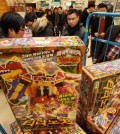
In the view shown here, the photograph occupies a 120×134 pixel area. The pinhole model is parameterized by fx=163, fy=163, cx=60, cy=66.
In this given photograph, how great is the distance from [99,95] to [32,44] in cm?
48

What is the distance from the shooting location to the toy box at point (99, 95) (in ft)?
2.84

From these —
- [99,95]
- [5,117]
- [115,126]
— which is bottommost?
[5,117]

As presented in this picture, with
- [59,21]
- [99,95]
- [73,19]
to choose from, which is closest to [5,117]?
[99,95]

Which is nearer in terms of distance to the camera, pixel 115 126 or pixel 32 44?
pixel 32 44

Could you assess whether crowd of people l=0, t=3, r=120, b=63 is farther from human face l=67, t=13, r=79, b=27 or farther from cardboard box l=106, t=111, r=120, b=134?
cardboard box l=106, t=111, r=120, b=134

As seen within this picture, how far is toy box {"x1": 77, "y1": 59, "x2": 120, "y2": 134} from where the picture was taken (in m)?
0.86

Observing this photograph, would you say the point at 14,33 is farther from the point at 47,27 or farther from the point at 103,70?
the point at 47,27

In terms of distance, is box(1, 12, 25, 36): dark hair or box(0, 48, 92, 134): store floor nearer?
box(1, 12, 25, 36): dark hair

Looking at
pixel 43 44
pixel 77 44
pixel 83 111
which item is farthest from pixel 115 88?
pixel 43 44

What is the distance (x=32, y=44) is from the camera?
71 cm

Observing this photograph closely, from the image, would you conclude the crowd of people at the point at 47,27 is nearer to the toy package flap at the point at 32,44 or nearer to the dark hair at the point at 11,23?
the dark hair at the point at 11,23

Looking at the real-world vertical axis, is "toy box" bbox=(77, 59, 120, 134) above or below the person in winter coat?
below

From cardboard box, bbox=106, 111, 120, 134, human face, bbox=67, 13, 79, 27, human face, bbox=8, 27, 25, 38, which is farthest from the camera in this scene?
human face, bbox=67, 13, 79, 27

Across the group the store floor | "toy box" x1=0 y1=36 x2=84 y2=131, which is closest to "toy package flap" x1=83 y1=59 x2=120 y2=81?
"toy box" x1=0 y1=36 x2=84 y2=131
